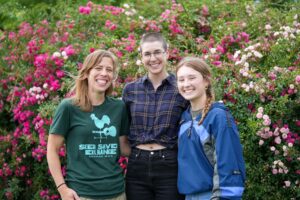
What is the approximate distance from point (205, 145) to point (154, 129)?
0.58 meters

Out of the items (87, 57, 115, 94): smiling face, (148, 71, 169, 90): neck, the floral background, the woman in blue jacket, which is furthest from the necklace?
the floral background

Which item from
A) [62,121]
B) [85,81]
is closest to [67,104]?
[62,121]

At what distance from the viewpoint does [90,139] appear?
156 inches

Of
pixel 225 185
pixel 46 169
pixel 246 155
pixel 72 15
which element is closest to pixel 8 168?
pixel 46 169

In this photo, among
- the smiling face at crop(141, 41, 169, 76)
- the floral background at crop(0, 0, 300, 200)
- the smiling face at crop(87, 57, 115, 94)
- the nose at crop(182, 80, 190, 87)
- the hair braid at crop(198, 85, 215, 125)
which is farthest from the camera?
the floral background at crop(0, 0, 300, 200)

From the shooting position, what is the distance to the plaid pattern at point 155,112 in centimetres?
409

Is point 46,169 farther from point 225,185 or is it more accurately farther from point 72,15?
point 225,185

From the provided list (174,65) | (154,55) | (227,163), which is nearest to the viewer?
(227,163)

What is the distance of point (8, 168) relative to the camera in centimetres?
624

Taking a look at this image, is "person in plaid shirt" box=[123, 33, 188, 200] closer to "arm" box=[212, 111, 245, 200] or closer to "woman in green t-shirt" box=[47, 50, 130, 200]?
"woman in green t-shirt" box=[47, 50, 130, 200]

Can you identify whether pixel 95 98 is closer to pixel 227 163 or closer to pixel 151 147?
pixel 151 147

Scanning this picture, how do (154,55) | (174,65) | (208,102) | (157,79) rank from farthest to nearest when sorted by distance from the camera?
(174,65) → (157,79) → (154,55) → (208,102)

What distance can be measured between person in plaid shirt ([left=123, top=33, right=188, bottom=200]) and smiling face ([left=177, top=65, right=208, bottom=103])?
30 centimetres

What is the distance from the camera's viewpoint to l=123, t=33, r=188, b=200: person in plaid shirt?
4.03m
